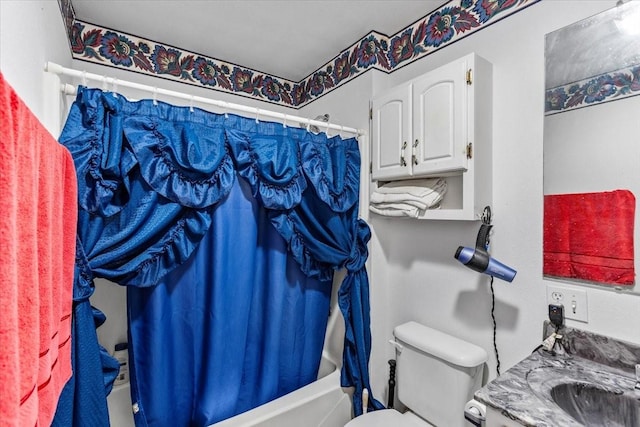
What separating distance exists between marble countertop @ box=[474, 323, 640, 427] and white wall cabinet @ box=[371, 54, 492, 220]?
58cm

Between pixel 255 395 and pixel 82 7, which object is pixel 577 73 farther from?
pixel 82 7

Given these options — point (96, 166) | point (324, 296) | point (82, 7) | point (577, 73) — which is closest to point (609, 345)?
point (577, 73)

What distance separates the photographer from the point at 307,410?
151 centimetres

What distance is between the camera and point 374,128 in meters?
1.71

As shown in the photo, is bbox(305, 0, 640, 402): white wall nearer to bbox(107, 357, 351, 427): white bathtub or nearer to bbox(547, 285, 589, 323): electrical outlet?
bbox(547, 285, 589, 323): electrical outlet

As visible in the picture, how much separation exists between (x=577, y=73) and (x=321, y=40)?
131 cm

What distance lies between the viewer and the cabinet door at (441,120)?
4.23 feet

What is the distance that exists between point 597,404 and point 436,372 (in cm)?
57

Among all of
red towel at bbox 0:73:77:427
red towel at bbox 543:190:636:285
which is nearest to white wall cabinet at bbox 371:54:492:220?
red towel at bbox 543:190:636:285

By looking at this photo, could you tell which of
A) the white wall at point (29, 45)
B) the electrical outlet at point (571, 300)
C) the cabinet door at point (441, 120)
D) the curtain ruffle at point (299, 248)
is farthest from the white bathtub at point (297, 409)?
the white wall at point (29, 45)

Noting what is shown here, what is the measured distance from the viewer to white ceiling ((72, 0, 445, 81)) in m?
1.53

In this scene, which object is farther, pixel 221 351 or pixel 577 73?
pixel 221 351

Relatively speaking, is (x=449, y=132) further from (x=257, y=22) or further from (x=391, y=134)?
(x=257, y=22)

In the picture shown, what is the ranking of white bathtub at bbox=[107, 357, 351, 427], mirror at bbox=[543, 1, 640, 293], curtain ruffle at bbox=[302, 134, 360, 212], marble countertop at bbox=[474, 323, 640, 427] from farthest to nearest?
curtain ruffle at bbox=[302, 134, 360, 212] → white bathtub at bbox=[107, 357, 351, 427] → mirror at bbox=[543, 1, 640, 293] → marble countertop at bbox=[474, 323, 640, 427]
